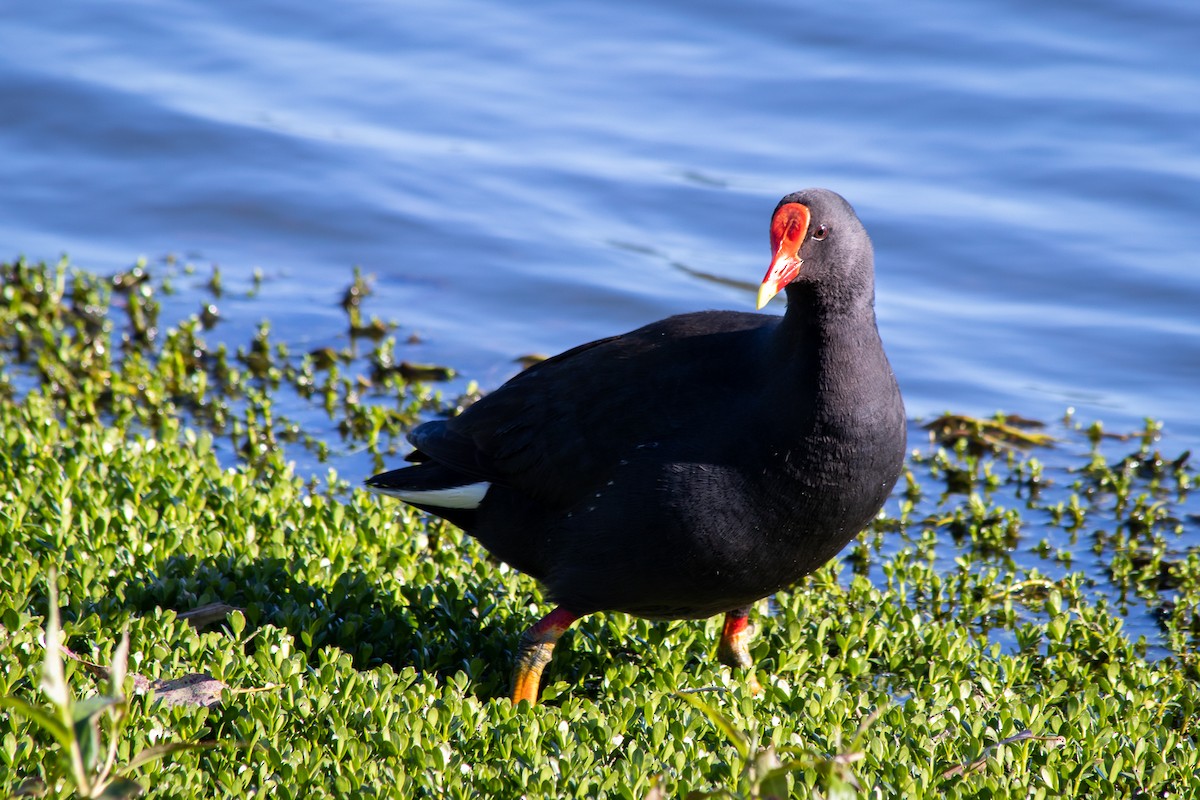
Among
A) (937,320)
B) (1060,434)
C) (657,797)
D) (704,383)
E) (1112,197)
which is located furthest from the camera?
(1112,197)

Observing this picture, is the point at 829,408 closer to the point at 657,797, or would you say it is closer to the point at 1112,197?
the point at 657,797

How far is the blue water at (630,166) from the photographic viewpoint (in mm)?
8477

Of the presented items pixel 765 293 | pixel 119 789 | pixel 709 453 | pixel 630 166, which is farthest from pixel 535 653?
pixel 630 166

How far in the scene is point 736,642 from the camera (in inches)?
180

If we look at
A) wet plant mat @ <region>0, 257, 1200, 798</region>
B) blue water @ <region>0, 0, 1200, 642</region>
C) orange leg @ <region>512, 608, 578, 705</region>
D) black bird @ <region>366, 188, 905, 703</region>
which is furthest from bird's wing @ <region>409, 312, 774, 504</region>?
blue water @ <region>0, 0, 1200, 642</region>

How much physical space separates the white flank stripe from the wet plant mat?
359 mm

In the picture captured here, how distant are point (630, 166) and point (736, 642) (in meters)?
6.14

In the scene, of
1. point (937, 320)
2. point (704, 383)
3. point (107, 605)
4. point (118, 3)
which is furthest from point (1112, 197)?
point (118, 3)

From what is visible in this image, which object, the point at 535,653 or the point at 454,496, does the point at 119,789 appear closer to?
the point at 535,653

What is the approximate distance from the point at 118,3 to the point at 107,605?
9.94 meters

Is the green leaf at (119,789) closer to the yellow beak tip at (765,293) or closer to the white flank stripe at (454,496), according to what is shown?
the yellow beak tip at (765,293)

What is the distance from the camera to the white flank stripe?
177 inches

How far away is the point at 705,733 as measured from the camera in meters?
3.84

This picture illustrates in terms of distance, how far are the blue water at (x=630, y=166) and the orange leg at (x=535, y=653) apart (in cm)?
303
